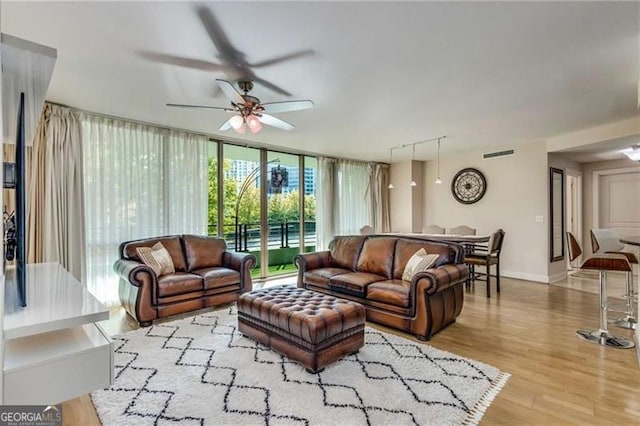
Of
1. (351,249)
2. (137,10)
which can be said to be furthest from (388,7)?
(351,249)

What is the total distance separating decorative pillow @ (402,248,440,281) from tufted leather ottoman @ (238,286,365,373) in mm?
1097

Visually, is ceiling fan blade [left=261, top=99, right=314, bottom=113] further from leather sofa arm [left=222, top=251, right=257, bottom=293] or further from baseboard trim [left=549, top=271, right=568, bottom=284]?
baseboard trim [left=549, top=271, right=568, bottom=284]

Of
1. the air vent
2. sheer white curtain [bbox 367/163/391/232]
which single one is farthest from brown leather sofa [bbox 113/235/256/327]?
the air vent

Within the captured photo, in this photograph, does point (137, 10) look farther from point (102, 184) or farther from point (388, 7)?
point (102, 184)

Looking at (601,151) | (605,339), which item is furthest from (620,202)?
(605,339)

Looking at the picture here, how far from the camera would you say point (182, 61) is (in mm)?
2670

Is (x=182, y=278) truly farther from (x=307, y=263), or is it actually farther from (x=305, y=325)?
(x=305, y=325)

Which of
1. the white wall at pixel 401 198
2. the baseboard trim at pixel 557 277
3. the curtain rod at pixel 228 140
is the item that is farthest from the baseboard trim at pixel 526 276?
the curtain rod at pixel 228 140

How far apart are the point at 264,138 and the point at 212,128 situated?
946 millimetres

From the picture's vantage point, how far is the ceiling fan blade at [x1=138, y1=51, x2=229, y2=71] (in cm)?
257

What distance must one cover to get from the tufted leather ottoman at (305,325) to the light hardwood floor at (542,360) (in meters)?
0.96

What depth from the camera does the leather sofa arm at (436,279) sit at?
310 centimetres

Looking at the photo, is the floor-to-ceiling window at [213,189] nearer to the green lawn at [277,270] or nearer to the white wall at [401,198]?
the green lawn at [277,270]

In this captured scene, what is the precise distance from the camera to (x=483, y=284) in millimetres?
5547
